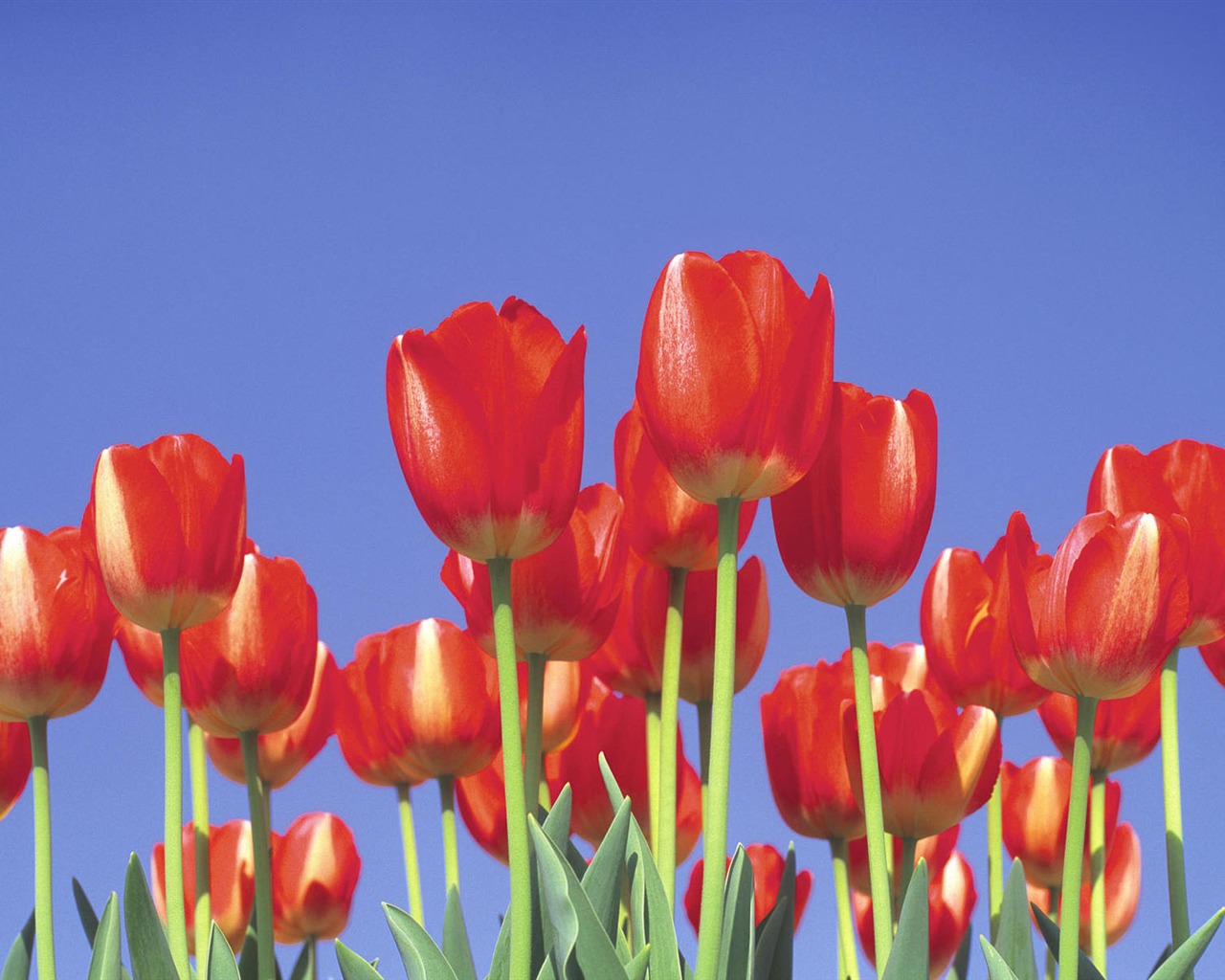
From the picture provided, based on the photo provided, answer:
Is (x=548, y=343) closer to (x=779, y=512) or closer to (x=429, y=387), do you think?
(x=429, y=387)

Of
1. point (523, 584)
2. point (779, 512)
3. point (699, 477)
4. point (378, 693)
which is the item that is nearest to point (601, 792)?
point (378, 693)

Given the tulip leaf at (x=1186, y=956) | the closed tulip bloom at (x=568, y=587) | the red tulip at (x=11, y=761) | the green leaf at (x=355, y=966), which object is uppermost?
the closed tulip bloom at (x=568, y=587)

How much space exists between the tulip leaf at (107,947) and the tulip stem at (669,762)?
726mm

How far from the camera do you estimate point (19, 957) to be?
2234mm

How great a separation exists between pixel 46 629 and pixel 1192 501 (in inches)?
62.9

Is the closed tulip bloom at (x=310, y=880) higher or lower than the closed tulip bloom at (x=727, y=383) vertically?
lower

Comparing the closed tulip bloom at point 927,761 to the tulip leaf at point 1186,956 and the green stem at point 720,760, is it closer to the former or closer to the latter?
the tulip leaf at point 1186,956

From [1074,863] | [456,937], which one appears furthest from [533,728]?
[1074,863]

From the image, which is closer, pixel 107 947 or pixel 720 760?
pixel 720 760

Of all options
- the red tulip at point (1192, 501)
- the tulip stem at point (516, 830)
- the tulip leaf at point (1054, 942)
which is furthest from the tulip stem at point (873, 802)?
the red tulip at point (1192, 501)

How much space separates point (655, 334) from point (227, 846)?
1611 millimetres

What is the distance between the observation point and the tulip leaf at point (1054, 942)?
6.40 ft

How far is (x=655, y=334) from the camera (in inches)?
63.9

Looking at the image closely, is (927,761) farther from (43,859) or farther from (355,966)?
(43,859)
